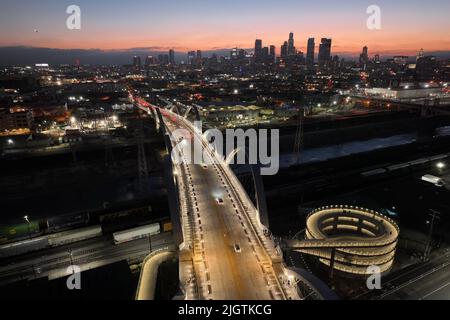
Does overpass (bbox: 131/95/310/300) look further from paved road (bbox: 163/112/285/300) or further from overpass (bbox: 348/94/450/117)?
overpass (bbox: 348/94/450/117)

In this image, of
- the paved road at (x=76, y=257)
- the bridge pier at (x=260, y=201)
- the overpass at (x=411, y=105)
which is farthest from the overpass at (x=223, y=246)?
the overpass at (x=411, y=105)

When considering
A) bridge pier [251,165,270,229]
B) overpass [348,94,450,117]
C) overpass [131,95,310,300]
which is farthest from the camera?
overpass [348,94,450,117]

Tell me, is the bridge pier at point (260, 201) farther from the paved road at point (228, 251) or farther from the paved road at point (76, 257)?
the paved road at point (76, 257)

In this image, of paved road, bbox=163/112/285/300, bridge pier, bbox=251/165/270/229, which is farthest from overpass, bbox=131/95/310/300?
bridge pier, bbox=251/165/270/229

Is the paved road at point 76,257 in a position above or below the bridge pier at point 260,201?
below
